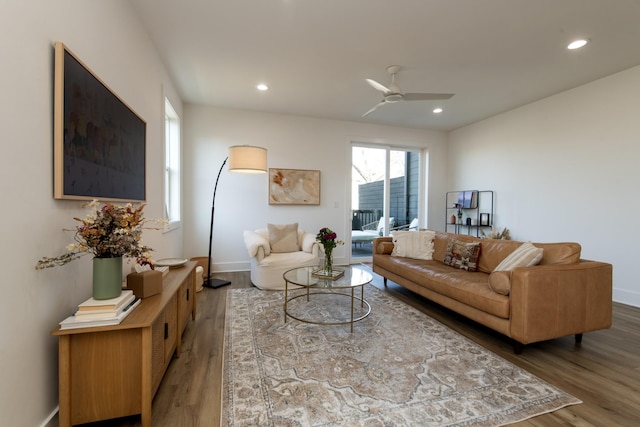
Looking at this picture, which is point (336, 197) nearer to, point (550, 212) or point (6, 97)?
point (550, 212)

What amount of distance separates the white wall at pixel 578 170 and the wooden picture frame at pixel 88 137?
211 inches

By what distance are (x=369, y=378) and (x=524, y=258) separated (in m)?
1.73

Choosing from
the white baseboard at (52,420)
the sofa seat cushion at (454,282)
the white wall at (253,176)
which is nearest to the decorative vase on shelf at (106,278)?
the white baseboard at (52,420)

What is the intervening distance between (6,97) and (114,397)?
1401 millimetres

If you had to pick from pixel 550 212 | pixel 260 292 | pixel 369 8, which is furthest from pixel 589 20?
pixel 260 292

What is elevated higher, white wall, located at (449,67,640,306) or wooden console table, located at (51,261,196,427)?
white wall, located at (449,67,640,306)

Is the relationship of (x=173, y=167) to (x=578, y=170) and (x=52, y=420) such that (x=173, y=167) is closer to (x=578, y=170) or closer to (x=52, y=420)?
(x=52, y=420)

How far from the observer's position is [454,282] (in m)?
2.73

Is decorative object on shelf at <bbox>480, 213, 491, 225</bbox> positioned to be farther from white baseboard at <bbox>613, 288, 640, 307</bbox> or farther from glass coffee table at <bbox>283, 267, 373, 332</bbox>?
glass coffee table at <bbox>283, 267, 373, 332</bbox>

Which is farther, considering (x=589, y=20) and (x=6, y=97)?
(x=589, y=20)

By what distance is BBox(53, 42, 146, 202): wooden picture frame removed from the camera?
1.37 m

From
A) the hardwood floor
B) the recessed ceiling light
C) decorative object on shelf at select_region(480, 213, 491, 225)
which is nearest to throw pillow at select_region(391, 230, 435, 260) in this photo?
the hardwood floor

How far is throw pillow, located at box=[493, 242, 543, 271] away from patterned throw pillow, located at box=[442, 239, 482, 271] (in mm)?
571

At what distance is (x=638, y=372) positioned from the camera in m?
2.00
